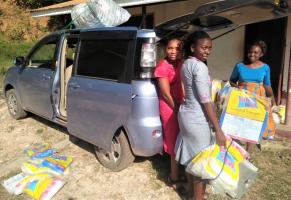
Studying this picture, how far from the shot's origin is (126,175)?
4145 millimetres

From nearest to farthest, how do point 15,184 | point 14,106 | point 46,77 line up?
1. point 15,184
2. point 46,77
3. point 14,106

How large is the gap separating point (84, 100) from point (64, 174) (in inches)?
38.3

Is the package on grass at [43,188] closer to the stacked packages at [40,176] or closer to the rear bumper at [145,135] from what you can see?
the stacked packages at [40,176]

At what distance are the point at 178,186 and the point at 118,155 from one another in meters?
0.81

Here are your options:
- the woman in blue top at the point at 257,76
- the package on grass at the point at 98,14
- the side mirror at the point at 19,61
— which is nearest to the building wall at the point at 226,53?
the woman in blue top at the point at 257,76

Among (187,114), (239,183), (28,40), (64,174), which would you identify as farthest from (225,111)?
(28,40)

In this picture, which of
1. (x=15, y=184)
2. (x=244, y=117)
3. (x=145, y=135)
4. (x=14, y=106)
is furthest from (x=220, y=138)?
(x=14, y=106)

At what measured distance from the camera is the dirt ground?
3.77 meters

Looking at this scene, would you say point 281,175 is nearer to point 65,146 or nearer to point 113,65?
point 113,65

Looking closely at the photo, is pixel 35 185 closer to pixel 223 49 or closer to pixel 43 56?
pixel 43 56

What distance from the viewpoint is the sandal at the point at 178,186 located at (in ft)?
12.4

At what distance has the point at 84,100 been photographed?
4.26m

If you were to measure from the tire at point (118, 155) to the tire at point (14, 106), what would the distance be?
106 inches

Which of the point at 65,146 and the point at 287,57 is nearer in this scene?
the point at 65,146
